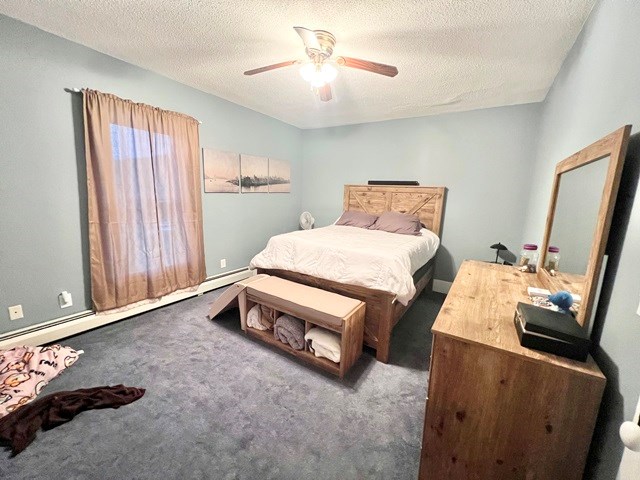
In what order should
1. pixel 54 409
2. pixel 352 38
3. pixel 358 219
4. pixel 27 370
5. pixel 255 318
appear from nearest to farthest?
pixel 54 409 → pixel 27 370 → pixel 352 38 → pixel 255 318 → pixel 358 219

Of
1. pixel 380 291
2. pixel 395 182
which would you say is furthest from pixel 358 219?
pixel 380 291

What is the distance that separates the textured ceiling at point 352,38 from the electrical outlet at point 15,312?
2.10 m

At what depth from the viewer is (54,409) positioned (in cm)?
151

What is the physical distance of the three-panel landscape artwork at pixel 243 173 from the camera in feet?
10.7

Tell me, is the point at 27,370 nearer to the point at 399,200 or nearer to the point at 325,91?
the point at 325,91

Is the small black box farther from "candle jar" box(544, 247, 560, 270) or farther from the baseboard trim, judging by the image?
the baseboard trim

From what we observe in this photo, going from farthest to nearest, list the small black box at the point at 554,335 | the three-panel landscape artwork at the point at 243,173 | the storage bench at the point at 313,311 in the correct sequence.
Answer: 1. the three-panel landscape artwork at the point at 243,173
2. the storage bench at the point at 313,311
3. the small black box at the point at 554,335

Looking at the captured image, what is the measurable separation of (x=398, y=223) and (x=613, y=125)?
7.82 feet

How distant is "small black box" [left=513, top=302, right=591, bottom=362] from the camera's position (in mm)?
867

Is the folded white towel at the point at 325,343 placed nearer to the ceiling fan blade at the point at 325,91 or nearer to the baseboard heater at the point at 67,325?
the baseboard heater at the point at 67,325

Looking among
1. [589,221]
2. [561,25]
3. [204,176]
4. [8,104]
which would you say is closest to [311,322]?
[589,221]

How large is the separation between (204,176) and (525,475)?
3.53 metres

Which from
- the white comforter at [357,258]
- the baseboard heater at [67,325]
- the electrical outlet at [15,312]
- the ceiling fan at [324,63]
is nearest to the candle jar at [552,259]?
the white comforter at [357,258]

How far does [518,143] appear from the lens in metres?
3.10
